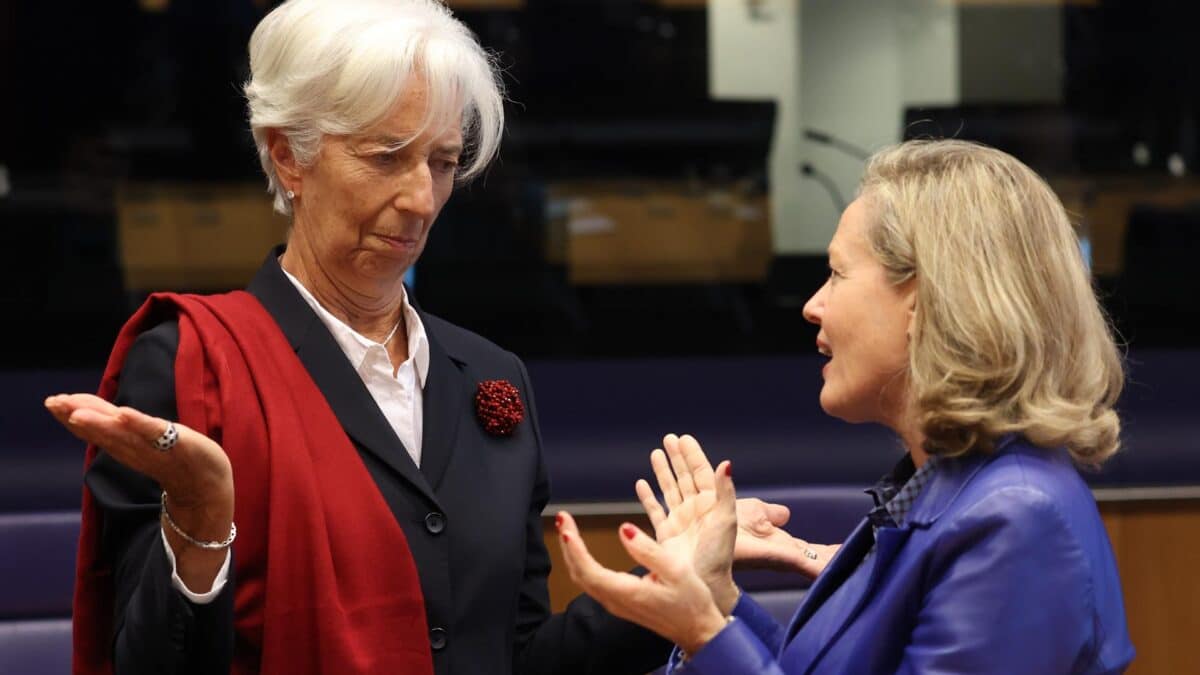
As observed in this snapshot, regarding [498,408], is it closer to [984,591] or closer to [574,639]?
[574,639]

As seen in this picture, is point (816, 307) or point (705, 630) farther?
point (816, 307)

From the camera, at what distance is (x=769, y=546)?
1.88 m

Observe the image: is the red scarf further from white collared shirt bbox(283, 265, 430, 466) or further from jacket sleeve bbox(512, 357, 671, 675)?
jacket sleeve bbox(512, 357, 671, 675)

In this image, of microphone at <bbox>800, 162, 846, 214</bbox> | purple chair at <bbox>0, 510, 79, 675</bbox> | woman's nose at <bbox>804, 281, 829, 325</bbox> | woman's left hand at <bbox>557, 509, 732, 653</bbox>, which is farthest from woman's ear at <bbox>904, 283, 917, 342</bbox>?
microphone at <bbox>800, 162, 846, 214</bbox>

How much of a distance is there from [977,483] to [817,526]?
123 centimetres

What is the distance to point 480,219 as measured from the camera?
16.7ft

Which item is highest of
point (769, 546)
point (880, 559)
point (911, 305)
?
point (911, 305)

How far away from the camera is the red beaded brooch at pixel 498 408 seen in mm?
1916

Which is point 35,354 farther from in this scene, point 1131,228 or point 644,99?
point 1131,228

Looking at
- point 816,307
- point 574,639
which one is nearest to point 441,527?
point 574,639

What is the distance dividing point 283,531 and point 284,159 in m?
0.44

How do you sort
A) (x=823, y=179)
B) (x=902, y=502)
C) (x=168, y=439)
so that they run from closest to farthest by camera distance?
(x=168, y=439), (x=902, y=502), (x=823, y=179)

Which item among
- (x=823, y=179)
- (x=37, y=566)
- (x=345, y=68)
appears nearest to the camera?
(x=345, y=68)

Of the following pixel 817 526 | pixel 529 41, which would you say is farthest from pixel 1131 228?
pixel 817 526
